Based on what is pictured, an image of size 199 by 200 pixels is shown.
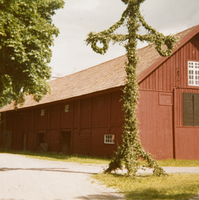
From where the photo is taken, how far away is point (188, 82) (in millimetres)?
20266

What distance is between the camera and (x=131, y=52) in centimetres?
1066

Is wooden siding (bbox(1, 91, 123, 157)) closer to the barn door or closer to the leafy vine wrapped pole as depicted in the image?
the barn door

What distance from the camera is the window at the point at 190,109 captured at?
64.6 ft

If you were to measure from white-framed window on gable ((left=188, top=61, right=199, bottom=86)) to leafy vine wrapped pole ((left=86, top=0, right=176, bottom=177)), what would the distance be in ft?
33.3

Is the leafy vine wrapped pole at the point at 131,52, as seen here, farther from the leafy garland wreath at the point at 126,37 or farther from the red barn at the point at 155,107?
the red barn at the point at 155,107

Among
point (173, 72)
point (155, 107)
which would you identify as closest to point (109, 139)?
point (155, 107)

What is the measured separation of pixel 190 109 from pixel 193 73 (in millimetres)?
2575

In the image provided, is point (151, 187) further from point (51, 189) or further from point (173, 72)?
point (173, 72)

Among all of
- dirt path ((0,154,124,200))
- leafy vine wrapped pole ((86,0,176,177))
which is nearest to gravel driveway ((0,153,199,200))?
dirt path ((0,154,124,200))

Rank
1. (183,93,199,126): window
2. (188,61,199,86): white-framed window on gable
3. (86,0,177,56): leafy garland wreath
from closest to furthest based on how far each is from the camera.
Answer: (86,0,177,56): leafy garland wreath
(183,93,199,126): window
(188,61,199,86): white-framed window on gable

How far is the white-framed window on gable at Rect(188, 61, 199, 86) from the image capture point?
2039 centimetres

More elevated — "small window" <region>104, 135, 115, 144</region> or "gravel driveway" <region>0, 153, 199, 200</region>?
"small window" <region>104, 135, 115, 144</region>

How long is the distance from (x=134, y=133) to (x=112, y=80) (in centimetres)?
1141

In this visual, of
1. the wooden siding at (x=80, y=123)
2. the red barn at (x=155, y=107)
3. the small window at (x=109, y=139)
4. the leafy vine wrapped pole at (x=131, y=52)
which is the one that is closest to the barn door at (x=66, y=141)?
the wooden siding at (x=80, y=123)
